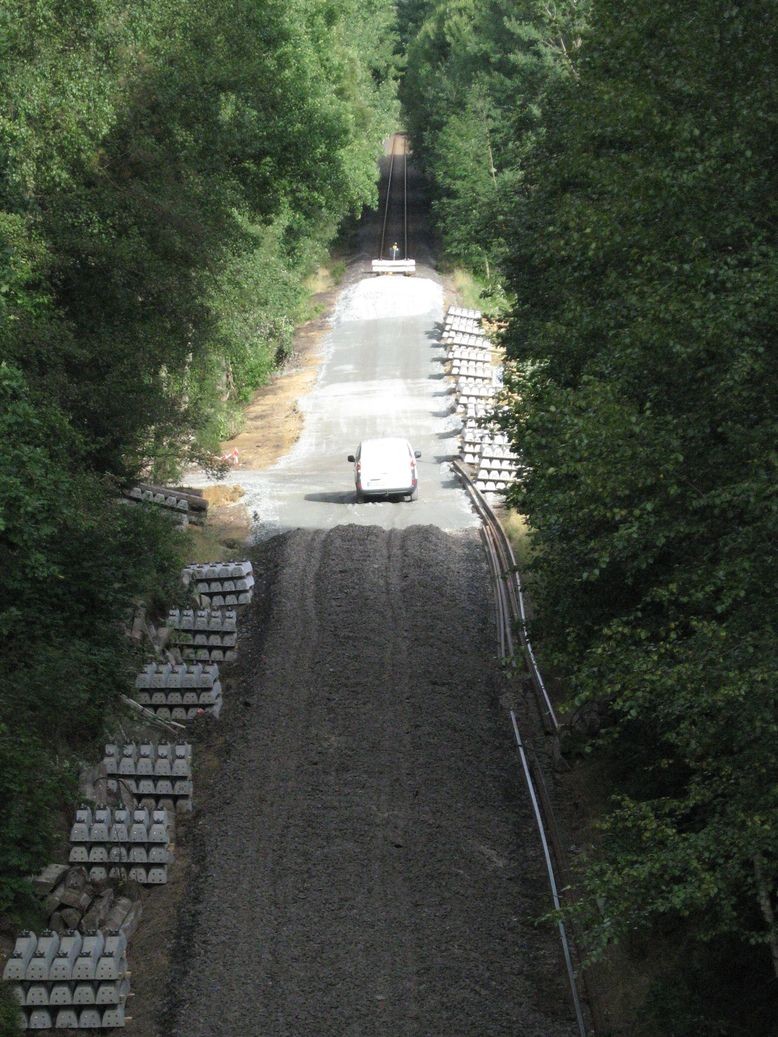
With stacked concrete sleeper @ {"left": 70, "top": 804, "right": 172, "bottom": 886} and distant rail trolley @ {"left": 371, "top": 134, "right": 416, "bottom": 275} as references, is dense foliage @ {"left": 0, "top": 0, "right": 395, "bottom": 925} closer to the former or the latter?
stacked concrete sleeper @ {"left": 70, "top": 804, "right": 172, "bottom": 886}

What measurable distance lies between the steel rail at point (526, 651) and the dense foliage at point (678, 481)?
90 centimetres

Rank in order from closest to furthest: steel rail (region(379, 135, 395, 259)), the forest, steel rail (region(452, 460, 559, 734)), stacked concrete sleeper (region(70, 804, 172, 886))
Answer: the forest < stacked concrete sleeper (region(70, 804, 172, 886)) < steel rail (region(452, 460, 559, 734)) < steel rail (region(379, 135, 395, 259))

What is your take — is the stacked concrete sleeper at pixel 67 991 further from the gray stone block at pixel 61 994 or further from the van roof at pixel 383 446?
the van roof at pixel 383 446

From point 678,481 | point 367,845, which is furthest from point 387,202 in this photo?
point 678,481

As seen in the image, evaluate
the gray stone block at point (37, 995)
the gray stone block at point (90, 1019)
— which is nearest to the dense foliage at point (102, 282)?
the gray stone block at point (37, 995)

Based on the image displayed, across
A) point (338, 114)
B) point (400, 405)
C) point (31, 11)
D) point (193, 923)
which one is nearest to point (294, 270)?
point (400, 405)

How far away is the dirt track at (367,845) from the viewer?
12805 millimetres

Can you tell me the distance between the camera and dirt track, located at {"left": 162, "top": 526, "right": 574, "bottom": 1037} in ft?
42.0

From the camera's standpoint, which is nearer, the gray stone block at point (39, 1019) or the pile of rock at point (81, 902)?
the gray stone block at point (39, 1019)

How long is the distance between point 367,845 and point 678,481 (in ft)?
21.8

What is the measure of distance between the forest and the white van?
380cm

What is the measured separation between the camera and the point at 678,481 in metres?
11.7

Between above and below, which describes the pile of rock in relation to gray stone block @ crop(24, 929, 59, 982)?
above

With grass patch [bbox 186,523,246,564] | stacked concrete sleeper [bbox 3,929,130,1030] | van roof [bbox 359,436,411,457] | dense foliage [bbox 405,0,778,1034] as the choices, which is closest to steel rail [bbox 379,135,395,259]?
van roof [bbox 359,436,411,457]
